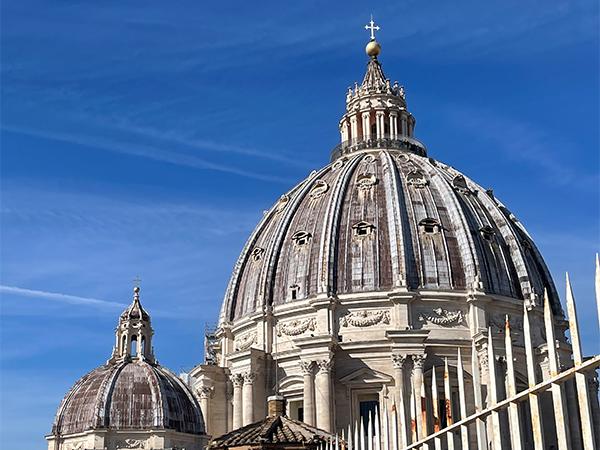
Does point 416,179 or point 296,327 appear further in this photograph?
point 416,179

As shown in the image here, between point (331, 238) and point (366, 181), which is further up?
point (366, 181)

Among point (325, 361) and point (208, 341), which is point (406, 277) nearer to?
point (325, 361)

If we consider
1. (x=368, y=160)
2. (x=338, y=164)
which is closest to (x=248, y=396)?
(x=368, y=160)

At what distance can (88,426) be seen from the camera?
161 feet

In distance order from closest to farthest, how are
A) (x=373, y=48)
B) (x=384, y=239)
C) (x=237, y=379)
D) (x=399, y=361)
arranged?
1. (x=399, y=361)
2. (x=237, y=379)
3. (x=384, y=239)
4. (x=373, y=48)

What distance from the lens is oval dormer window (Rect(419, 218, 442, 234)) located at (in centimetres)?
5325

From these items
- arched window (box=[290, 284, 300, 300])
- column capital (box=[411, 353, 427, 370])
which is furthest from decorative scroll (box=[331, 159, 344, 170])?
column capital (box=[411, 353, 427, 370])

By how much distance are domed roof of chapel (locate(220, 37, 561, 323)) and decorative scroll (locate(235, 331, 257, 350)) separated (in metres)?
1.68

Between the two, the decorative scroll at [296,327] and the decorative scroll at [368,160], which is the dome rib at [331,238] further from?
the decorative scroll at [368,160]

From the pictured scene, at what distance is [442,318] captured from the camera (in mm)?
50094

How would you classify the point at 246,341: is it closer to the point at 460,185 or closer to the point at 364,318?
the point at 364,318

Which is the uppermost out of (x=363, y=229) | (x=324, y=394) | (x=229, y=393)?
(x=363, y=229)

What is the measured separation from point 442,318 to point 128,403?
19091mm

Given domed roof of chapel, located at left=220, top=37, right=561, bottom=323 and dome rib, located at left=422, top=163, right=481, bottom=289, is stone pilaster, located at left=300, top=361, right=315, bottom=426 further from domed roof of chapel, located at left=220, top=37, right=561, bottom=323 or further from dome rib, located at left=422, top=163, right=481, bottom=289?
dome rib, located at left=422, top=163, right=481, bottom=289
